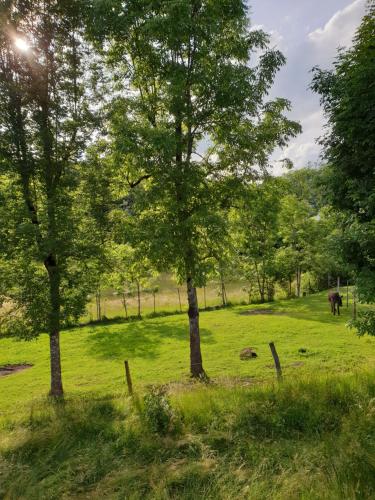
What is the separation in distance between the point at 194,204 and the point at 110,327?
70.0 feet

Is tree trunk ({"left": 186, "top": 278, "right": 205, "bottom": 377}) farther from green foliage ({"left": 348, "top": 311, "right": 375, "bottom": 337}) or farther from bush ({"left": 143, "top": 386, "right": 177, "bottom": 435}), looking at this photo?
green foliage ({"left": 348, "top": 311, "right": 375, "bottom": 337})

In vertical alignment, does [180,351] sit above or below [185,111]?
below

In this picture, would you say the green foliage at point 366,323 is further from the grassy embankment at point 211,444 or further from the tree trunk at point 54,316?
the tree trunk at point 54,316

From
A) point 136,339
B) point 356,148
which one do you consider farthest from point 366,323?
point 136,339

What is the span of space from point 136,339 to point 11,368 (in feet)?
28.2

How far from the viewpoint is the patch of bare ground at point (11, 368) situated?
66.7ft

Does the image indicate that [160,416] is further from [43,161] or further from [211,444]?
[43,161]

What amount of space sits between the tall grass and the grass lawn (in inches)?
107

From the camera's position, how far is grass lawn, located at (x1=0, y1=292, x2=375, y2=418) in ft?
50.2

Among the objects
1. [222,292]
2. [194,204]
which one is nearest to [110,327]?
[222,292]

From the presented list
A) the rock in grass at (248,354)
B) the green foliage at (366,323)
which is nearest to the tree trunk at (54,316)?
the rock in grass at (248,354)

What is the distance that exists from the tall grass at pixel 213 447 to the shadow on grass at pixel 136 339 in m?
11.4

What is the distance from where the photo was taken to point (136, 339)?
82.7 ft

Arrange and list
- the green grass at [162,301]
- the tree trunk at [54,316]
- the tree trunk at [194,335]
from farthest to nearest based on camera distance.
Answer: the green grass at [162,301]
the tree trunk at [194,335]
the tree trunk at [54,316]
